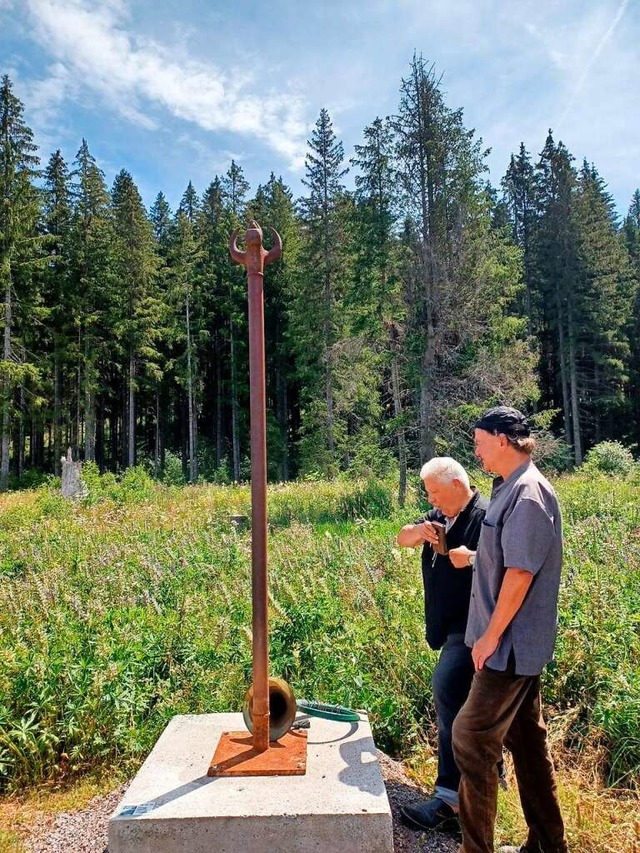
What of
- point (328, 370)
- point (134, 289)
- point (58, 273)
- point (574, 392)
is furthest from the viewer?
point (134, 289)

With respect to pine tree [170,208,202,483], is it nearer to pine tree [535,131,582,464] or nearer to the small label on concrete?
pine tree [535,131,582,464]

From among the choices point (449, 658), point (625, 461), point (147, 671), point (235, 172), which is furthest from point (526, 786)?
point (235, 172)

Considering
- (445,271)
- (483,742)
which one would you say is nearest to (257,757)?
(483,742)

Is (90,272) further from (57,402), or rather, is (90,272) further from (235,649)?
(235,649)

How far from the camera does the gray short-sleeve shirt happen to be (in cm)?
225

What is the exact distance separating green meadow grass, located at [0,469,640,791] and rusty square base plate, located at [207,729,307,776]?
0.79 metres

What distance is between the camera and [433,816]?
9.16ft

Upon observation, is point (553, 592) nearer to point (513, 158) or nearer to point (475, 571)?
point (475, 571)

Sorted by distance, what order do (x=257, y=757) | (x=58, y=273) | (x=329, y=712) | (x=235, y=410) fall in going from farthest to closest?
(x=235, y=410) → (x=58, y=273) → (x=329, y=712) → (x=257, y=757)

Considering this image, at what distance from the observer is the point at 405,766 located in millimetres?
3363

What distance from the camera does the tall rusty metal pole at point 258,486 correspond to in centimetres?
271

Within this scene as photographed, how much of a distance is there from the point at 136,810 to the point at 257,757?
580 millimetres

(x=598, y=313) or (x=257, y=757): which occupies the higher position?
(x=598, y=313)

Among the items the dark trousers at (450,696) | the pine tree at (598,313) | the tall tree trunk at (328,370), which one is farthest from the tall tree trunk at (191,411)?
the dark trousers at (450,696)
